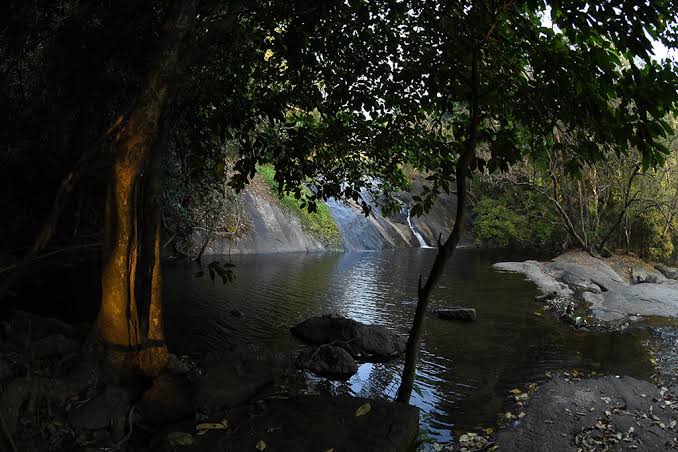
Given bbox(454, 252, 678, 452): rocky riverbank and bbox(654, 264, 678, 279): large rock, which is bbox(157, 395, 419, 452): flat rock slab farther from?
bbox(654, 264, 678, 279): large rock

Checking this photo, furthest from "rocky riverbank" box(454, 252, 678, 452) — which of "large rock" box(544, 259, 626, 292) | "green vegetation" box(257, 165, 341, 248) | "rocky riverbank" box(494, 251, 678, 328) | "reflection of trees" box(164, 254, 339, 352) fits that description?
"green vegetation" box(257, 165, 341, 248)

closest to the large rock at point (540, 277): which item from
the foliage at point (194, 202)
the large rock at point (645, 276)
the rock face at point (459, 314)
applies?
the large rock at point (645, 276)

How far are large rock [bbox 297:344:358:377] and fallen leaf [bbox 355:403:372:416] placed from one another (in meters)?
3.33

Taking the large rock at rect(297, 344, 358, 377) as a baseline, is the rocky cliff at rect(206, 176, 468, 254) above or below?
above

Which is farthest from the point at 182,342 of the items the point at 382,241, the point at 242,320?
the point at 382,241

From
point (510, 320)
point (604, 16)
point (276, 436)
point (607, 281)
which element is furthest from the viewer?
point (607, 281)

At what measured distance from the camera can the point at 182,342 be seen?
10.5 metres

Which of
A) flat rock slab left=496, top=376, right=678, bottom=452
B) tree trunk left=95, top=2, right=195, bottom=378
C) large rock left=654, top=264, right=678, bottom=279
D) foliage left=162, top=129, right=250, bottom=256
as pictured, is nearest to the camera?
tree trunk left=95, top=2, right=195, bottom=378

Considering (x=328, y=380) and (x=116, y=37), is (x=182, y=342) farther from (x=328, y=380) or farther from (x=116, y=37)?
(x=116, y=37)

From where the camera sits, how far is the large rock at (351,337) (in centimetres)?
1012

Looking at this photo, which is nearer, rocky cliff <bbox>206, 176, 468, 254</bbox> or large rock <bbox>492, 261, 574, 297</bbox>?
large rock <bbox>492, 261, 574, 297</bbox>

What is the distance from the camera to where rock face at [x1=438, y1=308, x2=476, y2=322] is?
14.1 metres

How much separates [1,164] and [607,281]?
23647 mm

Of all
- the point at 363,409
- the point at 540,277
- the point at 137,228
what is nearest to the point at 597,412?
the point at 363,409
